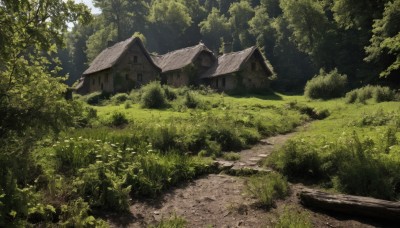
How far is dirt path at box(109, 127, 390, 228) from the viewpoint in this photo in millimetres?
7664

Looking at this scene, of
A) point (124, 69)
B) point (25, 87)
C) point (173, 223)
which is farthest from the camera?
point (124, 69)

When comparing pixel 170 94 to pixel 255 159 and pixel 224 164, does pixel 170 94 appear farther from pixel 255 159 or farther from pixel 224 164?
pixel 224 164

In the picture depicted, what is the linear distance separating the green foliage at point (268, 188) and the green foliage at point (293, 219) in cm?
58

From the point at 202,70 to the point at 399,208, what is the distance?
36.7 meters

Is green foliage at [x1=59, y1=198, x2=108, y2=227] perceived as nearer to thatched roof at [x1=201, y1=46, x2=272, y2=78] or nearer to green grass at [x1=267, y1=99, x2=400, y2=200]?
green grass at [x1=267, y1=99, x2=400, y2=200]

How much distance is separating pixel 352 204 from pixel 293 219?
58.6 inches

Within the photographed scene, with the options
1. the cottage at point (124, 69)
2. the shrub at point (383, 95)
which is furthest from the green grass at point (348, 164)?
the cottage at point (124, 69)

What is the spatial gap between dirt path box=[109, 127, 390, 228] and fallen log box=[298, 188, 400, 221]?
212 mm

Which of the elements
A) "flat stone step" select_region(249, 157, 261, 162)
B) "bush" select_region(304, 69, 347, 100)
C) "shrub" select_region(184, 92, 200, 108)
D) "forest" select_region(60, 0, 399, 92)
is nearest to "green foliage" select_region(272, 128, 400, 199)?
"flat stone step" select_region(249, 157, 261, 162)

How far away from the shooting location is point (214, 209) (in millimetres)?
8445

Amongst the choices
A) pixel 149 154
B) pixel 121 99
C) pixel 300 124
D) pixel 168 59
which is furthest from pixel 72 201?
pixel 168 59

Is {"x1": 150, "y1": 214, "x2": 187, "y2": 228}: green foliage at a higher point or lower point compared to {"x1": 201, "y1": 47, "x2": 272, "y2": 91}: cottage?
lower

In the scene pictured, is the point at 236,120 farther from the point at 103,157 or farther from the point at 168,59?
the point at 168,59

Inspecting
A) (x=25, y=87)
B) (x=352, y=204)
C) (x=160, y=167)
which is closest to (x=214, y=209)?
(x=160, y=167)
